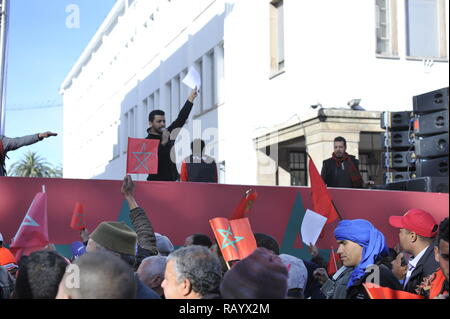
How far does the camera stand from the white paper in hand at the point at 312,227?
664 centimetres

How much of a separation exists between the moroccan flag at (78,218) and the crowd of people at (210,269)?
18 cm

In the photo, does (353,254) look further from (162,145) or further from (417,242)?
(162,145)

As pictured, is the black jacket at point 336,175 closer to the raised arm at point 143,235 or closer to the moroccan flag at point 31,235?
the raised arm at point 143,235

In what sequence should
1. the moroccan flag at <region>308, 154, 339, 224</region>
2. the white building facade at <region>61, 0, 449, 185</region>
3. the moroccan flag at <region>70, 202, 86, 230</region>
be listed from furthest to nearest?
the white building facade at <region>61, 0, 449, 185</region> → the moroccan flag at <region>308, 154, 339, 224</region> → the moroccan flag at <region>70, 202, 86, 230</region>

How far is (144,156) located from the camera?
24.8 feet

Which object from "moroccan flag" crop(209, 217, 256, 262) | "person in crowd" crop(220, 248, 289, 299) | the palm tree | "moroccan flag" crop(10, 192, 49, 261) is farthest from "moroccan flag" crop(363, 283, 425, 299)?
the palm tree

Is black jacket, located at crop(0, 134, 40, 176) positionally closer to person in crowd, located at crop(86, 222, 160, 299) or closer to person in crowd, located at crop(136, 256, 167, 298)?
person in crowd, located at crop(86, 222, 160, 299)

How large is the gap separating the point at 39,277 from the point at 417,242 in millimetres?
3480

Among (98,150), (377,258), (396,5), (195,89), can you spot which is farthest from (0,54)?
(98,150)

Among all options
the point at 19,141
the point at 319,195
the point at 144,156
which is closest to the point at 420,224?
the point at 319,195

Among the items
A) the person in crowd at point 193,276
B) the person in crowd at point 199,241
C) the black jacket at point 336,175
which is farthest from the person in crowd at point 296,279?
the black jacket at point 336,175

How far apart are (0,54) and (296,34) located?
10.8 metres

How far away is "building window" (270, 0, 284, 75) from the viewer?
1942cm

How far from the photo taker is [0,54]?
26.9 ft
